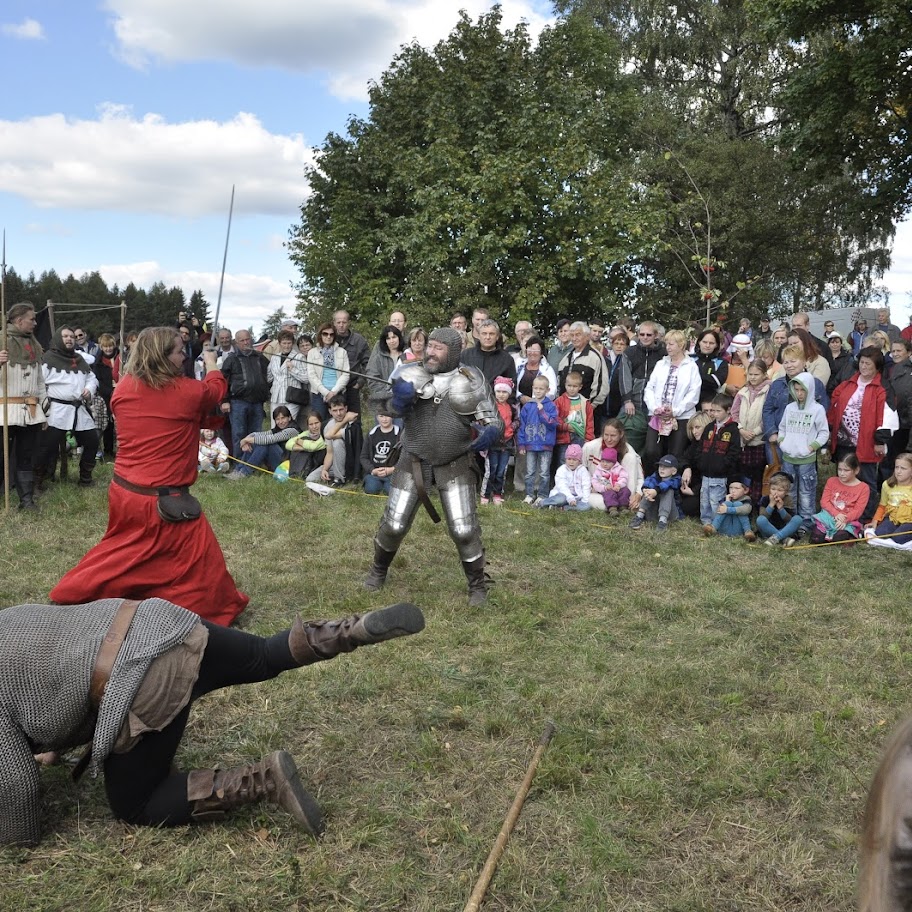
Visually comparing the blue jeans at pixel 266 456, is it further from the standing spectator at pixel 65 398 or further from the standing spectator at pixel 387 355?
the standing spectator at pixel 65 398

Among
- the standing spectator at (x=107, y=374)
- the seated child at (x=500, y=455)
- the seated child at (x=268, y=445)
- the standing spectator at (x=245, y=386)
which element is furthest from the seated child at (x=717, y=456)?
the standing spectator at (x=107, y=374)

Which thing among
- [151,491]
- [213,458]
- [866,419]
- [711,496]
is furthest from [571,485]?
[151,491]

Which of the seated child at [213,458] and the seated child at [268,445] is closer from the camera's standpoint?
the seated child at [268,445]

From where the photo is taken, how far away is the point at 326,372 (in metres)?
10.4

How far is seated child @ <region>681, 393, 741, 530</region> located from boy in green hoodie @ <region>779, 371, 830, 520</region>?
0.45 m

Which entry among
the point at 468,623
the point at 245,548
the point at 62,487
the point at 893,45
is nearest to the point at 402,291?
the point at 893,45

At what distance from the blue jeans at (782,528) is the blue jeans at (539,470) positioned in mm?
2187

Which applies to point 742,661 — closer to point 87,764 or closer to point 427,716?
point 427,716

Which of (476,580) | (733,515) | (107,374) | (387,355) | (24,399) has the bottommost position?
(476,580)

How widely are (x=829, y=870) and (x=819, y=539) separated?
5.16 meters

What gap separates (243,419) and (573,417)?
396cm

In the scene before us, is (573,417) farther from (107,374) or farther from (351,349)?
(107,374)

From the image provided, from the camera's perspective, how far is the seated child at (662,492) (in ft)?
27.3

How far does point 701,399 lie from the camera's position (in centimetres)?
930
